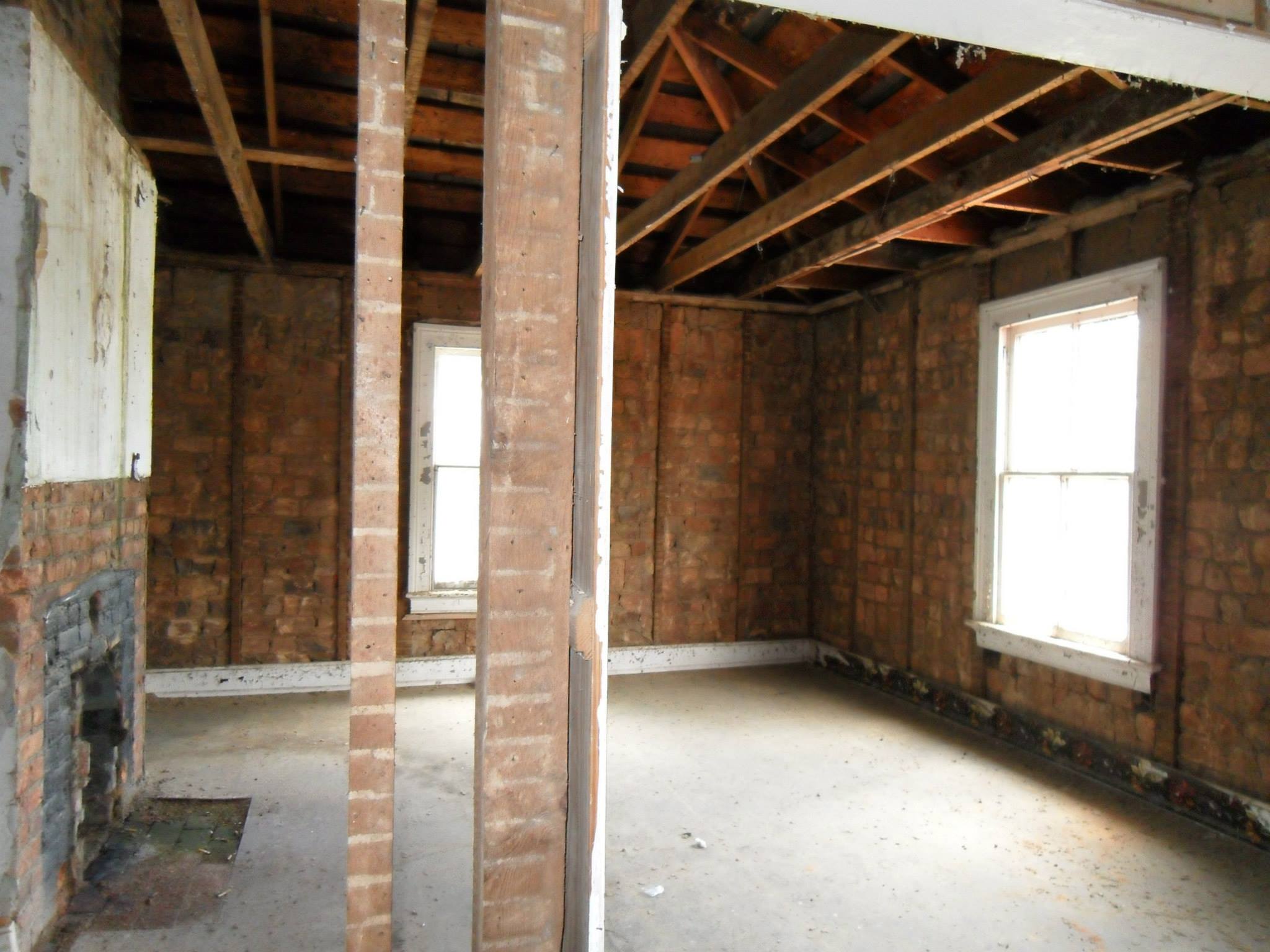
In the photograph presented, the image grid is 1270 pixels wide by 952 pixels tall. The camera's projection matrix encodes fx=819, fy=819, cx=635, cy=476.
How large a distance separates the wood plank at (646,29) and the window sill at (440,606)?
144 inches

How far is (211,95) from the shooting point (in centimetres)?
316

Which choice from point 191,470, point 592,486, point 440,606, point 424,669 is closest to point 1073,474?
point 592,486

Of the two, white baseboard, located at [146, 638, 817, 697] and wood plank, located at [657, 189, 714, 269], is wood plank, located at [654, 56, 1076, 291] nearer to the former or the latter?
wood plank, located at [657, 189, 714, 269]

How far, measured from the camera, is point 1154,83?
2953 mm

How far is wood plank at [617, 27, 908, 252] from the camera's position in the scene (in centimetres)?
294

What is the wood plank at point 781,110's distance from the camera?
9.64ft

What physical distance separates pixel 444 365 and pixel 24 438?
354 centimetres

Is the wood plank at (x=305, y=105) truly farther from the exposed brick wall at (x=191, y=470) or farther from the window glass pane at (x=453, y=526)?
the window glass pane at (x=453, y=526)

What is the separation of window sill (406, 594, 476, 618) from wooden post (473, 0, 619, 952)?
4314mm

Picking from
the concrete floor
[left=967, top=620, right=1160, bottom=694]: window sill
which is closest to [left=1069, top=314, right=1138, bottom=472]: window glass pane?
[left=967, top=620, right=1160, bottom=694]: window sill

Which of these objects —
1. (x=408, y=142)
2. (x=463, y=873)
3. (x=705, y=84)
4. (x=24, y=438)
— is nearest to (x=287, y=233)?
(x=408, y=142)

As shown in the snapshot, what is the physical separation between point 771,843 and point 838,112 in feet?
11.2

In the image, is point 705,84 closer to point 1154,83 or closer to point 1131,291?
point 1154,83

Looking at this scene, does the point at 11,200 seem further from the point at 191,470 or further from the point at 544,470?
the point at 191,470
